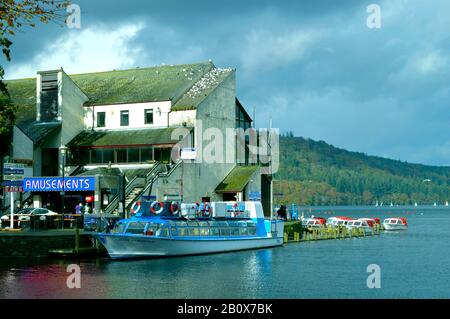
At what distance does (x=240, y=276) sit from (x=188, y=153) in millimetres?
31071

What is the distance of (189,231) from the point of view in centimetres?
6481

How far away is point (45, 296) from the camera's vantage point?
1633 inches

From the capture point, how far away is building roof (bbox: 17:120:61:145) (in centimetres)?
8488

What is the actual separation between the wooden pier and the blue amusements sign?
22630 mm

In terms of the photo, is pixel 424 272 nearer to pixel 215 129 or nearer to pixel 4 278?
pixel 4 278

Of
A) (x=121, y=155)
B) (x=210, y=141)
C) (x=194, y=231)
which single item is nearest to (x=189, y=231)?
(x=194, y=231)

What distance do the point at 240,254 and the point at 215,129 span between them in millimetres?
21880

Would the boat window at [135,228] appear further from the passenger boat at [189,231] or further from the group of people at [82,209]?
the group of people at [82,209]

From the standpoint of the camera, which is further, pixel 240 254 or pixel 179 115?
pixel 179 115

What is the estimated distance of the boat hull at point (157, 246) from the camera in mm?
59375

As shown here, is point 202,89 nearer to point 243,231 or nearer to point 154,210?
point 243,231
